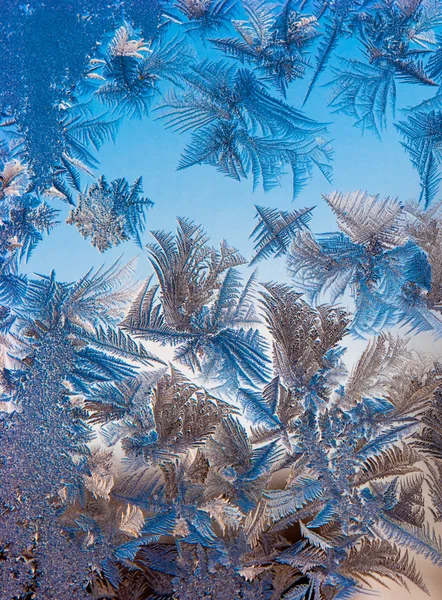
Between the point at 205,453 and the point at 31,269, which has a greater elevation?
the point at 31,269

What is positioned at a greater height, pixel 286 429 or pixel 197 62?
pixel 197 62

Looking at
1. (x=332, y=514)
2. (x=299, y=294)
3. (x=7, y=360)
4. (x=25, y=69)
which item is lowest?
(x=332, y=514)

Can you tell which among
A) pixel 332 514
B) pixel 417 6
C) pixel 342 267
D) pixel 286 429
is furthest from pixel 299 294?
pixel 417 6

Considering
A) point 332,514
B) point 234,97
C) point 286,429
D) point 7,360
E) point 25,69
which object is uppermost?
point 25,69

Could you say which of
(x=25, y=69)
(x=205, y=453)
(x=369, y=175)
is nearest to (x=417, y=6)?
(x=369, y=175)

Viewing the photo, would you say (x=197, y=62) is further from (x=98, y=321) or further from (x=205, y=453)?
(x=205, y=453)

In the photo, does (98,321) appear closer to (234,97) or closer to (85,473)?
(85,473)
